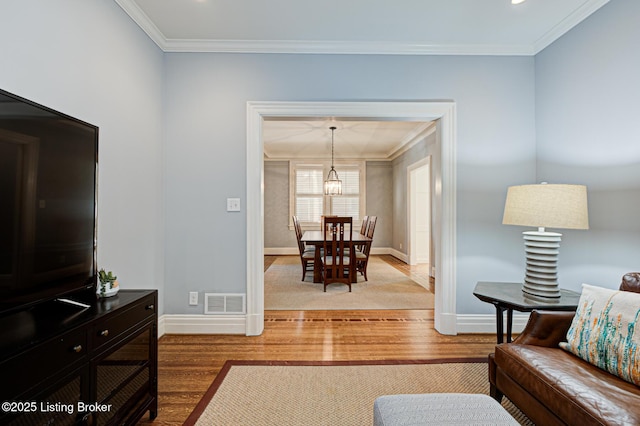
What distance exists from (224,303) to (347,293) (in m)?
1.91

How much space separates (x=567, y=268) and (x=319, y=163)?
231 inches

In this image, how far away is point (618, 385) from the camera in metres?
1.23

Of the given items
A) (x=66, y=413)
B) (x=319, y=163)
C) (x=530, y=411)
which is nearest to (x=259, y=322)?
(x=66, y=413)

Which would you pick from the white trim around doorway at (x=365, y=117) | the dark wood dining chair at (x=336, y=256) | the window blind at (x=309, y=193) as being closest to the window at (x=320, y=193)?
the window blind at (x=309, y=193)

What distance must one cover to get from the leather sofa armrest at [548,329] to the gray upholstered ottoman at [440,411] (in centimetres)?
66

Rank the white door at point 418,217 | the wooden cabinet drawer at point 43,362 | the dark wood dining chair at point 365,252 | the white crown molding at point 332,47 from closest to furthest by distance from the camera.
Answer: the wooden cabinet drawer at point 43,362, the white crown molding at point 332,47, the dark wood dining chair at point 365,252, the white door at point 418,217

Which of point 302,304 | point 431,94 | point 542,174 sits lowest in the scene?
point 302,304

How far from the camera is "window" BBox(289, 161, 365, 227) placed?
7.72 meters

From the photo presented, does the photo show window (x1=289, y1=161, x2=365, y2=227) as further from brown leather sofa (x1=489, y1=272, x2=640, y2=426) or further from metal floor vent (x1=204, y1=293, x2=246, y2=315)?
brown leather sofa (x1=489, y1=272, x2=640, y2=426)

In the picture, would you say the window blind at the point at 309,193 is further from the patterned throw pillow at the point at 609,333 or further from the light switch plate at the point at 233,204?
the patterned throw pillow at the point at 609,333

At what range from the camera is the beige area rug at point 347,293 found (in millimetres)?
3613

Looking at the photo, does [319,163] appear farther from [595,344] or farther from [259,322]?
[595,344]

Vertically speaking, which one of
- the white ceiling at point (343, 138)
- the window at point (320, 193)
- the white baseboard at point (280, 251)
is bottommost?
the white baseboard at point (280, 251)

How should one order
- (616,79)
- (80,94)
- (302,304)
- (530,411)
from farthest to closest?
(302,304), (616,79), (80,94), (530,411)
